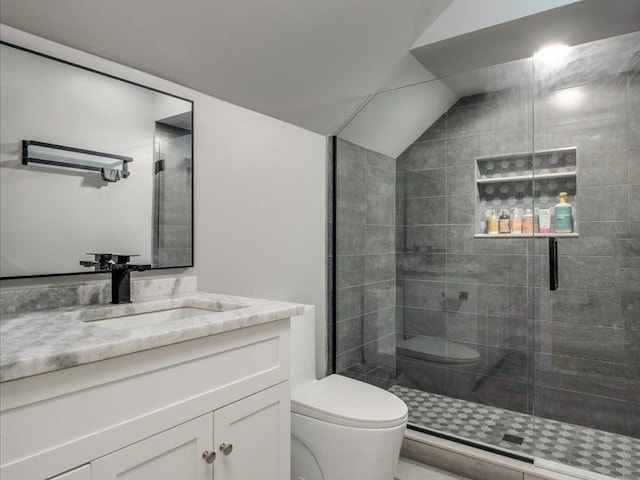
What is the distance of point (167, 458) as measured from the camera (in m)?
0.94

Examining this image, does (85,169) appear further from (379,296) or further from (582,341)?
(582,341)

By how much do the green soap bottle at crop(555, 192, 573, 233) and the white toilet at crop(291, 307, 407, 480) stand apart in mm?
1492

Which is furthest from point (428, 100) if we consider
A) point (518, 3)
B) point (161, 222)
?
point (161, 222)

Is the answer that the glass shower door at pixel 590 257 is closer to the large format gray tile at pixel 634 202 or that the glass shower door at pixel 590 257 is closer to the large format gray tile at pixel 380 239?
the large format gray tile at pixel 634 202

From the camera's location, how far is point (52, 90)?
1240 millimetres

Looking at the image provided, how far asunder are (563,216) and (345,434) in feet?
5.96

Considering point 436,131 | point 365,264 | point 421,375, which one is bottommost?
point 421,375

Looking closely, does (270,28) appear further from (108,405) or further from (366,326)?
(366,326)

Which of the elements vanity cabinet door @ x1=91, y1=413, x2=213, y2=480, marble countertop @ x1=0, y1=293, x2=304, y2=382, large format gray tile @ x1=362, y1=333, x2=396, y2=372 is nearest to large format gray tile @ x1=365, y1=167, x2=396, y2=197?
large format gray tile @ x1=362, y1=333, x2=396, y2=372

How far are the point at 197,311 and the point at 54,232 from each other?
0.51 meters

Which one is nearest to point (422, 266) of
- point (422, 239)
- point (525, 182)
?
point (422, 239)

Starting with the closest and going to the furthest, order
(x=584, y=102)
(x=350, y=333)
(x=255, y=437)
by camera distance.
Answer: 1. (x=255, y=437)
2. (x=584, y=102)
3. (x=350, y=333)

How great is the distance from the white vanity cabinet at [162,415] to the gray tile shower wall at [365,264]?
1.27 metres

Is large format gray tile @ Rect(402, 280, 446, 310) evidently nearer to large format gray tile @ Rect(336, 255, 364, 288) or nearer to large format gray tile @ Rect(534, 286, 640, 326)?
large format gray tile @ Rect(336, 255, 364, 288)
